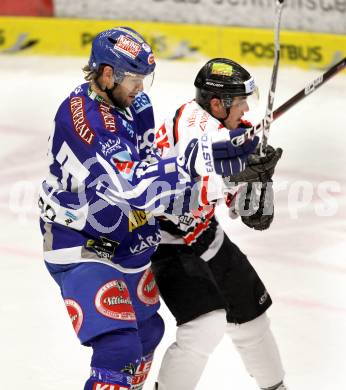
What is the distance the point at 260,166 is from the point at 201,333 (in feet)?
2.51

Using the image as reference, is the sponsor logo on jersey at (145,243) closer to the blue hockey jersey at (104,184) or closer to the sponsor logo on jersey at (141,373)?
the blue hockey jersey at (104,184)

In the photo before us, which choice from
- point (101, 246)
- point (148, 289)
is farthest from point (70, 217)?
point (148, 289)

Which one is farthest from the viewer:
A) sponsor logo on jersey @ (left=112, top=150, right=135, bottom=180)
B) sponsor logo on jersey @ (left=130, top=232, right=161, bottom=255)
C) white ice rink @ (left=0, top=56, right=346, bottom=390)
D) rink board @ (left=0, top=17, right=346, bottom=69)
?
rink board @ (left=0, top=17, right=346, bottom=69)

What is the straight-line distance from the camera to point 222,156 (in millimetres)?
2982

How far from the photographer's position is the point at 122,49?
3141mm

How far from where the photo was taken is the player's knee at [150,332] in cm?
347

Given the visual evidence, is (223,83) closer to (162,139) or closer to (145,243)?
(162,139)

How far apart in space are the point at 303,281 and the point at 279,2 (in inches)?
81.5

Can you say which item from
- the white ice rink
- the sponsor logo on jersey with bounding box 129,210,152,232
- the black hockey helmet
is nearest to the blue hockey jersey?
the sponsor logo on jersey with bounding box 129,210,152,232

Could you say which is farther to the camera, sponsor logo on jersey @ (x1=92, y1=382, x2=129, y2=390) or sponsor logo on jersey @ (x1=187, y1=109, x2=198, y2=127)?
sponsor logo on jersey @ (x1=187, y1=109, x2=198, y2=127)

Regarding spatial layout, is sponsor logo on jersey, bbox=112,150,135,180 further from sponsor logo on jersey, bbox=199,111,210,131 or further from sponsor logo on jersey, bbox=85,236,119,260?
sponsor logo on jersey, bbox=199,111,210,131

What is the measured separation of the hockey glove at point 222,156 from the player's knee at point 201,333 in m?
0.64

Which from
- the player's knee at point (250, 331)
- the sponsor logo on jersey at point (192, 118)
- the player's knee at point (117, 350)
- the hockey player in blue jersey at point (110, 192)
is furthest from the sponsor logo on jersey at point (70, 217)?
the player's knee at point (250, 331)

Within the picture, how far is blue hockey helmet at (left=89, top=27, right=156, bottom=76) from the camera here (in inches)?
123
